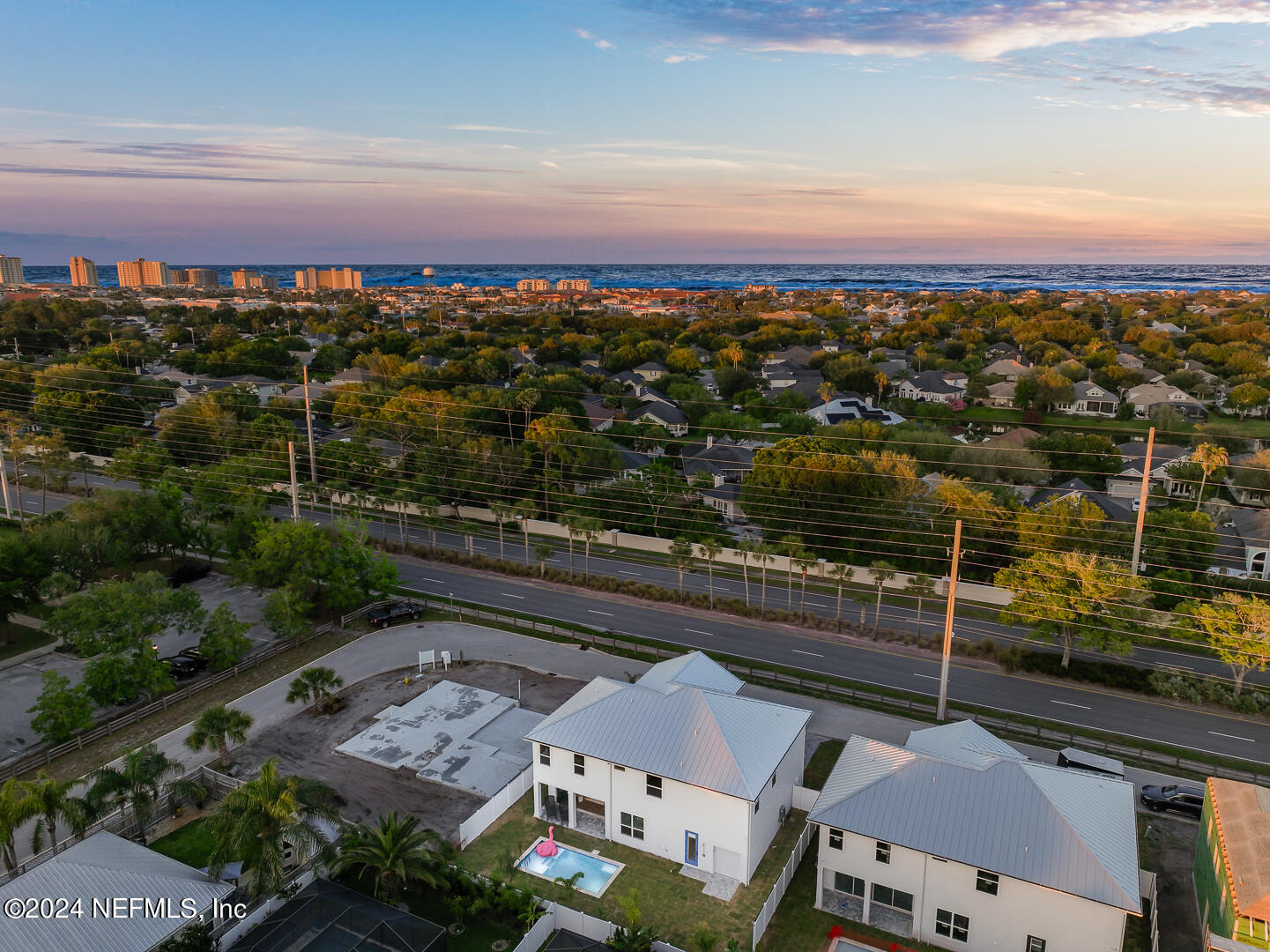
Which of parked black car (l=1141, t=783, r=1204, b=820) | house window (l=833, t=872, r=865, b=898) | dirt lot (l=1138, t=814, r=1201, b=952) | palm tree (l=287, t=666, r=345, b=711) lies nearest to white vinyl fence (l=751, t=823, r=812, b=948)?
house window (l=833, t=872, r=865, b=898)

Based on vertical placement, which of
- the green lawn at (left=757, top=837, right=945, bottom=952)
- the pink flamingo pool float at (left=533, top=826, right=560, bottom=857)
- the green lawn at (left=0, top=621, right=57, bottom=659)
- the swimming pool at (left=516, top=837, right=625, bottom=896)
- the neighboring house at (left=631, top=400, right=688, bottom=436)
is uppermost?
the neighboring house at (left=631, top=400, right=688, bottom=436)

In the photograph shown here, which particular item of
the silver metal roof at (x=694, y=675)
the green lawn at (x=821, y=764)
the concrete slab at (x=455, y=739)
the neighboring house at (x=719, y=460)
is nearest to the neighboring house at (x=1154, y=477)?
the neighboring house at (x=719, y=460)

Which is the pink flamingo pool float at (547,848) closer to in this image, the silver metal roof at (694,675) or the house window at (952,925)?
the silver metal roof at (694,675)

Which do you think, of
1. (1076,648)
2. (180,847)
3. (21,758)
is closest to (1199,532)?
(1076,648)

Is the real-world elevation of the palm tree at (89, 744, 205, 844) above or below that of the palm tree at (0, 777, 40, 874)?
below

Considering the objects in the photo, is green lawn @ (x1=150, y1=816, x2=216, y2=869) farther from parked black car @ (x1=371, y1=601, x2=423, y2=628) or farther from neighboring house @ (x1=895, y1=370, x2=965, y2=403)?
neighboring house @ (x1=895, y1=370, x2=965, y2=403)


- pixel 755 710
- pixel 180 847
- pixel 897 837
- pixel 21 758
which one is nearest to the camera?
pixel 897 837

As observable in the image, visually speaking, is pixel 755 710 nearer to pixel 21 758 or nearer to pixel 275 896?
pixel 275 896
